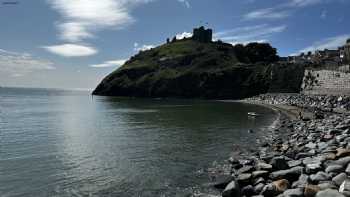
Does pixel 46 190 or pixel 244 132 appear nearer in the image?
pixel 46 190

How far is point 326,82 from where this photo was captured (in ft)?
366

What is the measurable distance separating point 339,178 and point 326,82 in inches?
4153

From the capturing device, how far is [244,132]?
148 feet

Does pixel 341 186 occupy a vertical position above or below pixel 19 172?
above

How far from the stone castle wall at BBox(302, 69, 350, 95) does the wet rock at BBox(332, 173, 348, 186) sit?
270 feet

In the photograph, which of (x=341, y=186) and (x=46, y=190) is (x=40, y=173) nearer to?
(x=46, y=190)

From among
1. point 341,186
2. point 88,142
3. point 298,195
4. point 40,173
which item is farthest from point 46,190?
point 88,142

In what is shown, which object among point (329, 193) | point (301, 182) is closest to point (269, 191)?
point (301, 182)

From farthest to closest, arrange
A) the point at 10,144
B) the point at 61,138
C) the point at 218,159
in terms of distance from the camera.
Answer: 1. the point at 61,138
2. the point at 10,144
3. the point at 218,159

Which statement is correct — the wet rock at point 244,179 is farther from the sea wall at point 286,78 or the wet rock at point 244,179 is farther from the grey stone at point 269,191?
the sea wall at point 286,78

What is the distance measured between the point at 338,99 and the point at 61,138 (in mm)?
65472

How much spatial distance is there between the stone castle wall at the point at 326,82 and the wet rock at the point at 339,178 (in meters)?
82.2

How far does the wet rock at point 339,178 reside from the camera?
15.0 meters

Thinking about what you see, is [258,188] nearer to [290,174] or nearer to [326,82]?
[290,174]
